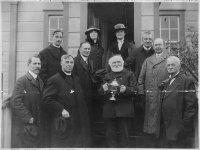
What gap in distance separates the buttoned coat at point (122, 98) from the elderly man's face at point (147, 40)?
0.39m

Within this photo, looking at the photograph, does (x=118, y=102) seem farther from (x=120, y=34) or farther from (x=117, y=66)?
(x=120, y=34)

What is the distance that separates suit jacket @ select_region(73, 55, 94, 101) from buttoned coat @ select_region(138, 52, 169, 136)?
0.52m

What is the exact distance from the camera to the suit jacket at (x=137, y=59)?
12.2 feet

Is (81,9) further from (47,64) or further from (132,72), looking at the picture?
(132,72)

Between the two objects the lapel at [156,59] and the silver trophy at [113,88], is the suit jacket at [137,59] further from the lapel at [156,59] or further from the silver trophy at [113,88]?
the silver trophy at [113,88]

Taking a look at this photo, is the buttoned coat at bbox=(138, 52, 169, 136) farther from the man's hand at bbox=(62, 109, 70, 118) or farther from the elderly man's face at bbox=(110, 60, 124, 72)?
the man's hand at bbox=(62, 109, 70, 118)

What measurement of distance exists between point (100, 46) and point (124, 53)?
28 cm

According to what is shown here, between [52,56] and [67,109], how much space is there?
63 cm

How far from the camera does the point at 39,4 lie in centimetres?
414

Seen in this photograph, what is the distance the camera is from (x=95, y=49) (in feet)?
12.6

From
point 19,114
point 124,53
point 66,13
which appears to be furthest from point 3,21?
point 124,53

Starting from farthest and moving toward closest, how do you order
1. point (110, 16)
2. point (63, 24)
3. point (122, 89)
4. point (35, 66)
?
point (110, 16), point (63, 24), point (35, 66), point (122, 89)

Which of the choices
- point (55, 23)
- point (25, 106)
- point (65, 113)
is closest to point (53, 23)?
point (55, 23)

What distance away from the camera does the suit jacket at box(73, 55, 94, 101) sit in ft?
12.1
